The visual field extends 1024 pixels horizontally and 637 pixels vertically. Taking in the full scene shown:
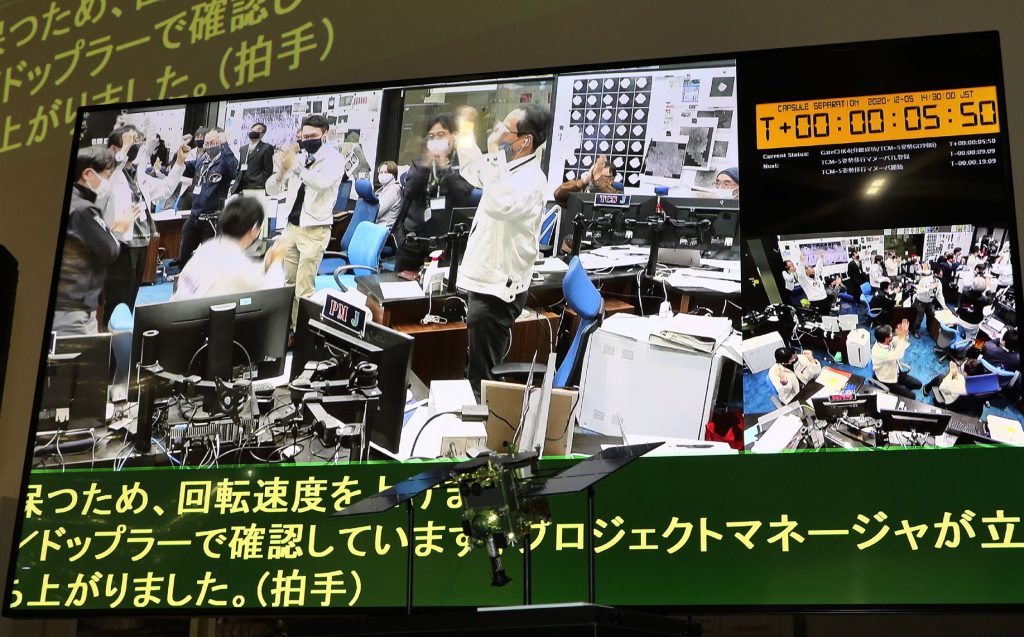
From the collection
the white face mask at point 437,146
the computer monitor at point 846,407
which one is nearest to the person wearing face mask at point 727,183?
the computer monitor at point 846,407

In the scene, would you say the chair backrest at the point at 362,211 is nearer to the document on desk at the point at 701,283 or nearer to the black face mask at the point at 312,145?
the black face mask at the point at 312,145

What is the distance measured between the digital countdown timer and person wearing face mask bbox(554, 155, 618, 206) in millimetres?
435

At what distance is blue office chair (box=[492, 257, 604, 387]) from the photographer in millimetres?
2867

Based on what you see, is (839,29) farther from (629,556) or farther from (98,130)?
(98,130)

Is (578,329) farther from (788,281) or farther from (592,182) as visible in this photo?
(788,281)

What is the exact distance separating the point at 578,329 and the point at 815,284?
0.65 metres

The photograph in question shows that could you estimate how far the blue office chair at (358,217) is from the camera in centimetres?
309

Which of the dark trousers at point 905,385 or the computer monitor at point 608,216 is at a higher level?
the computer monitor at point 608,216

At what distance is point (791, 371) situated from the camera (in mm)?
2711

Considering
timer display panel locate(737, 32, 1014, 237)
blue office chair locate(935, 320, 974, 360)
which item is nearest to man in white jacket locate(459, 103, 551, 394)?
timer display panel locate(737, 32, 1014, 237)

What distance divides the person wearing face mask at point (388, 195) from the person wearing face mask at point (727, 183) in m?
0.94

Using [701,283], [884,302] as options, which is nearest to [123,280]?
[701,283]

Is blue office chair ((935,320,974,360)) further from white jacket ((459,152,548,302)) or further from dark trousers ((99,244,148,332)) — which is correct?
dark trousers ((99,244,148,332))

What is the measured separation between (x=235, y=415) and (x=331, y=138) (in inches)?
35.6
